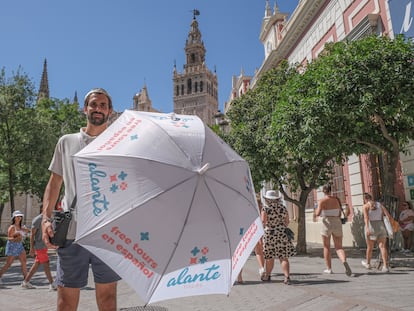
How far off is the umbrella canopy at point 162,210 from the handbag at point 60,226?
57 centimetres

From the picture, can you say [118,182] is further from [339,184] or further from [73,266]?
[339,184]

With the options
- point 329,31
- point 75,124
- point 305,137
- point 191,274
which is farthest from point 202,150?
point 75,124

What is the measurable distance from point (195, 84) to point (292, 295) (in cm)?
8575

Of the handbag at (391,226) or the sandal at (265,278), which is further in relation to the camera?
the handbag at (391,226)

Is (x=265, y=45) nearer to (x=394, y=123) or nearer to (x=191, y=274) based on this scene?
(x=394, y=123)

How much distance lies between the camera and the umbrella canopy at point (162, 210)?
6.48 feet

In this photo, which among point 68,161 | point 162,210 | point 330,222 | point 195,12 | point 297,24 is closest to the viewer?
point 162,210

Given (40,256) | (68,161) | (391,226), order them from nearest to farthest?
(68,161)
(40,256)
(391,226)

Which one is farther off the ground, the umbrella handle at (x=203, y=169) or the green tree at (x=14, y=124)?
the green tree at (x=14, y=124)

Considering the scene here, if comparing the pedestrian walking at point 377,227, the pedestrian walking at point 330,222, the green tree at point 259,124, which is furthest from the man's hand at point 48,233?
the green tree at point 259,124

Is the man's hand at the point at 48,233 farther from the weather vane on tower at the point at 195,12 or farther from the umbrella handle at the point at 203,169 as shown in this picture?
the weather vane on tower at the point at 195,12

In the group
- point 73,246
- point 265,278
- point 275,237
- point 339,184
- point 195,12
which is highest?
point 195,12

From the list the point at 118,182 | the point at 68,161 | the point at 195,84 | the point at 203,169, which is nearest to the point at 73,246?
the point at 68,161

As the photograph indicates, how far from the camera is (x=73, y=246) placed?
2.65m
